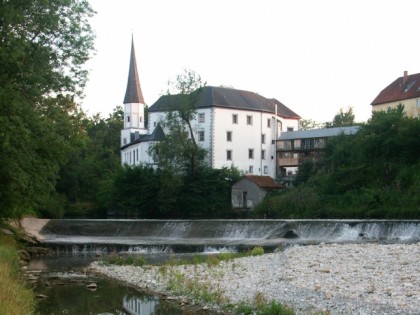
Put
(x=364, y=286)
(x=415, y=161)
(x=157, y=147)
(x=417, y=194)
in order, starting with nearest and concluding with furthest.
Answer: (x=364, y=286)
(x=417, y=194)
(x=415, y=161)
(x=157, y=147)

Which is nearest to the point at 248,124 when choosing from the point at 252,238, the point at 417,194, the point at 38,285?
the point at 417,194

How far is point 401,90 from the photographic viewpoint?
76062 mm

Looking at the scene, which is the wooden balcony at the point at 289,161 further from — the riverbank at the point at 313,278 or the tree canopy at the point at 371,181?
the riverbank at the point at 313,278

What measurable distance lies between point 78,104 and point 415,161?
31161 mm

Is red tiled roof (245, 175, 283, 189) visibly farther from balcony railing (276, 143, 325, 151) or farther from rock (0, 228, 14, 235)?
rock (0, 228, 14, 235)

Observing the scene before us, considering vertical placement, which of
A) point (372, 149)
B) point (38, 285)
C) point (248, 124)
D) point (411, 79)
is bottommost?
point (38, 285)

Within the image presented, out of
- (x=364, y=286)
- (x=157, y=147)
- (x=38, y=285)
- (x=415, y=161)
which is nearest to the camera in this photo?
(x=364, y=286)

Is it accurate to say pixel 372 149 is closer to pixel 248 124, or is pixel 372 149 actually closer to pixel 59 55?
pixel 248 124

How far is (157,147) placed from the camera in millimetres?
60906

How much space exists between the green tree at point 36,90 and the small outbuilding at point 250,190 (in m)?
34.3

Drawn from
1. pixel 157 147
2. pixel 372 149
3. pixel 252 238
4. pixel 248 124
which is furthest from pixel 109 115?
pixel 252 238

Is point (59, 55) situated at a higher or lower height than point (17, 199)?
higher

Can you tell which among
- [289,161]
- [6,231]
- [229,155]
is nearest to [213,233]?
[6,231]

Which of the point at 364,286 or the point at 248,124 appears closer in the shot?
the point at 364,286
